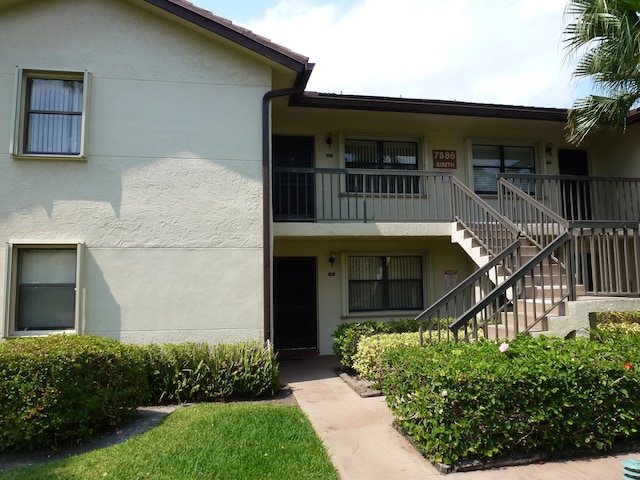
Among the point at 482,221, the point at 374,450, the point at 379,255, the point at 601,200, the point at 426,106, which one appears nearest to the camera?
the point at 374,450

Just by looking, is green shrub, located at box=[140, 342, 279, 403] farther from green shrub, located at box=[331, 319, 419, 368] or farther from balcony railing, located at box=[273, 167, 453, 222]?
balcony railing, located at box=[273, 167, 453, 222]

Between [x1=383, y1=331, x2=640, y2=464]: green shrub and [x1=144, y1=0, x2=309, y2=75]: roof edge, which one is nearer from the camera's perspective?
[x1=383, y1=331, x2=640, y2=464]: green shrub

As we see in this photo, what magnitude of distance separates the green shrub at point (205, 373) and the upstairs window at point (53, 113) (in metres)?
3.78

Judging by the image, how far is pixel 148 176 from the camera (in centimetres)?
799

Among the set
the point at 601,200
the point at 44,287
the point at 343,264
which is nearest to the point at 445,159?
the point at 343,264

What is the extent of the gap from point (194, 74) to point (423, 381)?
6.65 metres

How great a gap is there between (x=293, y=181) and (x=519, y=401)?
284 inches

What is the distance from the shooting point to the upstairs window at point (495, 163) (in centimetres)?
1189

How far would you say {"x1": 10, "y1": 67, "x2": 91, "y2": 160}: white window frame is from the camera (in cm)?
761

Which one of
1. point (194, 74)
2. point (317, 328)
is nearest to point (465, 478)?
point (317, 328)

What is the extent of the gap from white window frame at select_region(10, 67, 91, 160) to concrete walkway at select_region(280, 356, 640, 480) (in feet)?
18.6

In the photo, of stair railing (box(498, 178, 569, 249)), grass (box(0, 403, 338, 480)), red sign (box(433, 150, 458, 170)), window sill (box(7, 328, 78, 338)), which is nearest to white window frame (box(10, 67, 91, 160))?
window sill (box(7, 328, 78, 338))

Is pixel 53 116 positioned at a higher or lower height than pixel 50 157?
higher

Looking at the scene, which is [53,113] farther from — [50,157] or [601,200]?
[601,200]
